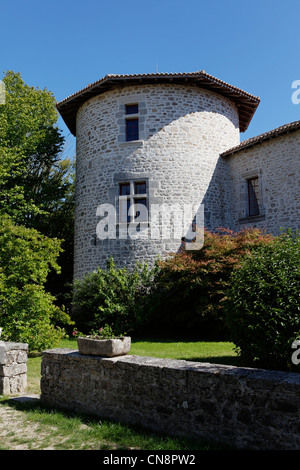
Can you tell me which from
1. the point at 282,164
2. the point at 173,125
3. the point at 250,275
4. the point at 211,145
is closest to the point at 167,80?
the point at 173,125

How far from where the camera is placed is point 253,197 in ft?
44.8

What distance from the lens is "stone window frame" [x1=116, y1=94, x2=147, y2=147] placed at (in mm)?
13672

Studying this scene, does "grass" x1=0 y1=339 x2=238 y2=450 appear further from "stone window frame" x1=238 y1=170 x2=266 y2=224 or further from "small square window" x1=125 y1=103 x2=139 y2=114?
"small square window" x1=125 y1=103 x2=139 y2=114

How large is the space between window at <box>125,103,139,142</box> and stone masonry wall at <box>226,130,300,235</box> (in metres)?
4.09

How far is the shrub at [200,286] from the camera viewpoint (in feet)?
34.1

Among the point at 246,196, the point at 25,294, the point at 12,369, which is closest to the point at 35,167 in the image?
the point at 246,196

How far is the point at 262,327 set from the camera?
16.0 feet

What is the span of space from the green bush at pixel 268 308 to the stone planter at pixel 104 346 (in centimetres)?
175

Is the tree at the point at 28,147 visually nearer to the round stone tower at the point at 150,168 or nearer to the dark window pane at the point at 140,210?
the round stone tower at the point at 150,168

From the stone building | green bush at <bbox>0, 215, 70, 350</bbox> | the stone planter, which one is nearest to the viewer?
the stone planter

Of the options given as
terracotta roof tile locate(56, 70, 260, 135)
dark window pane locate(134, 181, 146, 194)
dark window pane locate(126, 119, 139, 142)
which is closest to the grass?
dark window pane locate(134, 181, 146, 194)

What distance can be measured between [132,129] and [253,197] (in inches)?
212

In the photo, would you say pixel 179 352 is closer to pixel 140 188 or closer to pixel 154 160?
pixel 140 188

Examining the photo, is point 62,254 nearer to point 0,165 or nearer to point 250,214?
point 0,165
